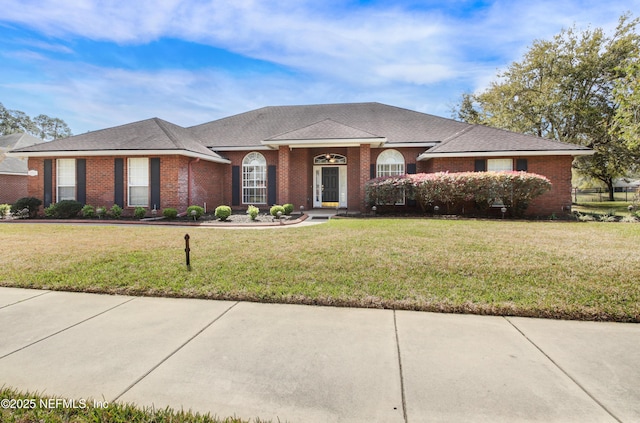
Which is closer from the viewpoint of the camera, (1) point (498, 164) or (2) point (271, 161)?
(1) point (498, 164)

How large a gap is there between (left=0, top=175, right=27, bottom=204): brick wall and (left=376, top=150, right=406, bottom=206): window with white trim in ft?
83.9

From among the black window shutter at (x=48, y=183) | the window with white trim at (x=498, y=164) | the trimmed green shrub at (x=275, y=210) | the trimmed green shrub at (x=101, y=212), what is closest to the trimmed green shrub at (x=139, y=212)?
the trimmed green shrub at (x=101, y=212)

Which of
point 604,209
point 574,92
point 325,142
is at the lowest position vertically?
point 604,209

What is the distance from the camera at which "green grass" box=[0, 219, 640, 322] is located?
451cm

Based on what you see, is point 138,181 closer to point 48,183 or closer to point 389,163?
point 48,183

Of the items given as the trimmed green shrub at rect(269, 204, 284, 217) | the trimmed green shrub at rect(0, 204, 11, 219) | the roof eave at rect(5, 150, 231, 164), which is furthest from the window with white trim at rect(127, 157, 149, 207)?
the trimmed green shrub at rect(269, 204, 284, 217)

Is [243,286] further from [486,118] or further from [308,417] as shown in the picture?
[486,118]

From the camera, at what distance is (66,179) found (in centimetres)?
1521

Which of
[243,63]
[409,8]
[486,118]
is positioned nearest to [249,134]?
[243,63]

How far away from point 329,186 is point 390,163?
11.1 ft

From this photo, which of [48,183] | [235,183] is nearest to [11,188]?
[48,183]

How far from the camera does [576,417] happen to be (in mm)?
2215

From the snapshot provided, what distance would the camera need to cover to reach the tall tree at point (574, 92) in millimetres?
20766

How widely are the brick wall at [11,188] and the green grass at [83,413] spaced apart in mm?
28605
